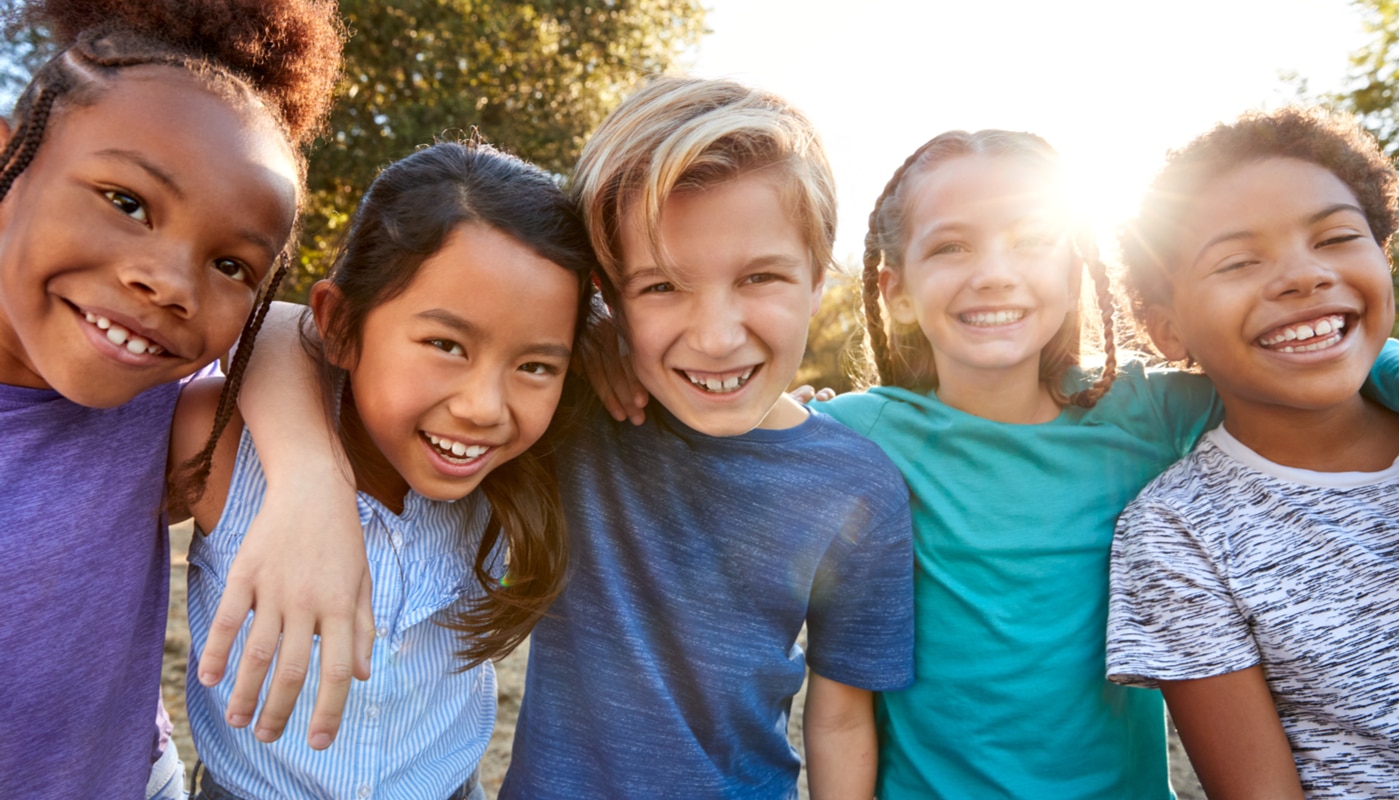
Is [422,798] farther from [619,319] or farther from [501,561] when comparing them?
[619,319]

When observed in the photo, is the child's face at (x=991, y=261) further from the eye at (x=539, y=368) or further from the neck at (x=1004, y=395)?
the eye at (x=539, y=368)

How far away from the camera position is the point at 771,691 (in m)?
1.75

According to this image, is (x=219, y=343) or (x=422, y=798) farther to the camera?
(x=422, y=798)

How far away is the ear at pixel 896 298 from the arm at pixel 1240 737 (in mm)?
985

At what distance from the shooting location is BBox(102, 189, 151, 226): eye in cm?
115

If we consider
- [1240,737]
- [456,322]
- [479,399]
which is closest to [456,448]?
[479,399]

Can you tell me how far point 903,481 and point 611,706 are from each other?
808 millimetres

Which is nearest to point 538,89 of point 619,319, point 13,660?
point 619,319

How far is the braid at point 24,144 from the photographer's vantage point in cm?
116

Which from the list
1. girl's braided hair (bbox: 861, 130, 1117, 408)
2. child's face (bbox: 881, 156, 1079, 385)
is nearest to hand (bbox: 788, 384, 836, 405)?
girl's braided hair (bbox: 861, 130, 1117, 408)

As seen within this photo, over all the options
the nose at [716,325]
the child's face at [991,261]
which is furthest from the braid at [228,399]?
the child's face at [991,261]

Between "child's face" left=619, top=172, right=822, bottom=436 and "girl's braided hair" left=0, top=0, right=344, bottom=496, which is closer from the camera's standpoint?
"girl's braided hair" left=0, top=0, right=344, bottom=496

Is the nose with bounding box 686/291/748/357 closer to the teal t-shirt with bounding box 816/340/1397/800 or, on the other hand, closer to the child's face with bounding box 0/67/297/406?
the teal t-shirt with bounding box 816/340/1397/800

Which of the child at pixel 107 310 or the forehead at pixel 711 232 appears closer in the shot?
the child at pixel 107 310
